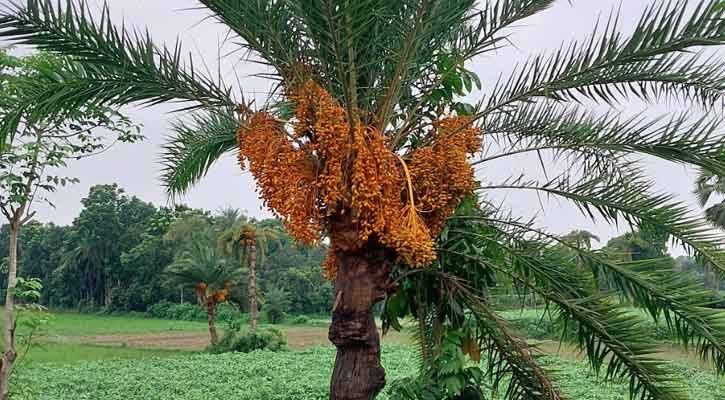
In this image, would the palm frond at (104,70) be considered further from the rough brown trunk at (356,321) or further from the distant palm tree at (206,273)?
the distant palm tree at (206,273)

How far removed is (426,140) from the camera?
3.37 meters

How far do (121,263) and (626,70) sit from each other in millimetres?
35725

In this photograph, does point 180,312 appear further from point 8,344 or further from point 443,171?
point 443,171

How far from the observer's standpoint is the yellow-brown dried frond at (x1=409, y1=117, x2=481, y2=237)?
306cm

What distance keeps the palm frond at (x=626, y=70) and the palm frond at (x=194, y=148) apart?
5.84ft

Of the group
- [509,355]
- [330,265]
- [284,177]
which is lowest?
[509,355]

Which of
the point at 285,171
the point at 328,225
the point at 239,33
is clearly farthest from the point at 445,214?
the point at 239,33

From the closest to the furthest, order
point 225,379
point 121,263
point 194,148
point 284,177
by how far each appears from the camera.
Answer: point 284,177, point 194,148, point 225,379, point 121,263

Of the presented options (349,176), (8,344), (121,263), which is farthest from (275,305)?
(349,176)

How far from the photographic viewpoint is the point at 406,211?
2887 millimetres

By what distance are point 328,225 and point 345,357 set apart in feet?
2.18

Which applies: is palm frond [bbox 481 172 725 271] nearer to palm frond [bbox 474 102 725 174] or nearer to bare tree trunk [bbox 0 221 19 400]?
palm frond [bbox 474 102 725 174]

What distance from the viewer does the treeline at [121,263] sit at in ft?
108

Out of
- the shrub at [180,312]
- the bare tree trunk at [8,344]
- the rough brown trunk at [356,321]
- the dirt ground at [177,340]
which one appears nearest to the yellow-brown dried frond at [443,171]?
the rough brown trunk at [356,321]
